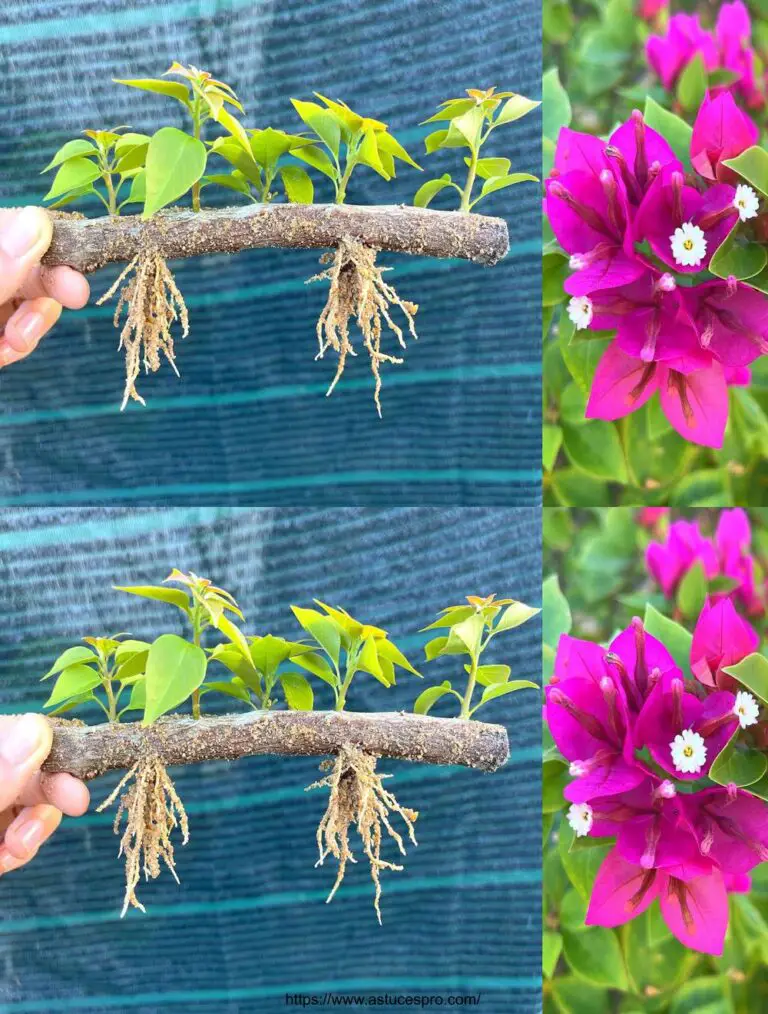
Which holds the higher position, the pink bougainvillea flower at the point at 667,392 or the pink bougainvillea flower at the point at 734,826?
the pink bougainvillea flower at the point at 667,392

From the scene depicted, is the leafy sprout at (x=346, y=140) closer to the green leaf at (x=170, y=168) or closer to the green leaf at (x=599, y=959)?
the green leaf at (x=170, y=168)

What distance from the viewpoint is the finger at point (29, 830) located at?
103 centimetres

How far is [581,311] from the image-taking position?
1.12 metres

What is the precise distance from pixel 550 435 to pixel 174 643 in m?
0.51

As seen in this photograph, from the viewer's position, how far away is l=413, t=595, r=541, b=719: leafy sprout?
41.5 inches

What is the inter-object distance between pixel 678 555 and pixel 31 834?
2.62 ft

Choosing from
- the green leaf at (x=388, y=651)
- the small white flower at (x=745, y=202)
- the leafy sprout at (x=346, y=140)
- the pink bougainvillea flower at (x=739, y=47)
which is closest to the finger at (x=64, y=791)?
the green leaf at (x=388, y=651)

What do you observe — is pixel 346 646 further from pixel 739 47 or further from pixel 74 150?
pixel 739 47

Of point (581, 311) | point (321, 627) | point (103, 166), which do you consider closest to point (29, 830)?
point (321, 627)

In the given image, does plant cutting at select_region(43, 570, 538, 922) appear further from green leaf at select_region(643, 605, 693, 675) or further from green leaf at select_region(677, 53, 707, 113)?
green leaf at select_region(677, 53, 707, 113)

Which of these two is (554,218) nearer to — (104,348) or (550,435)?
(550,435)

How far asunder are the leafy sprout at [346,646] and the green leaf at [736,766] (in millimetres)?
354

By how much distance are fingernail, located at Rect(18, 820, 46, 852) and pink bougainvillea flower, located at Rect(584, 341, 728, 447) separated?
0.78 meters

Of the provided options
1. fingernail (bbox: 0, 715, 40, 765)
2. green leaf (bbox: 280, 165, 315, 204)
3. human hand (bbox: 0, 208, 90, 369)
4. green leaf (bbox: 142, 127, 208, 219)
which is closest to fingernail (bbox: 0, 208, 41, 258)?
human hand (bbox: 0, 208, 90, 369)
